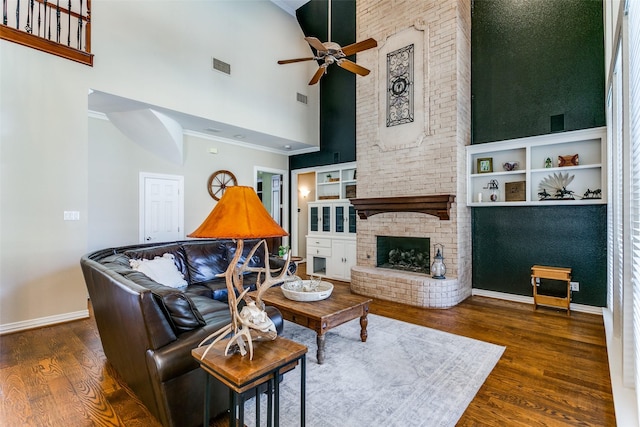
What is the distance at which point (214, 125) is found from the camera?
17.7 feet

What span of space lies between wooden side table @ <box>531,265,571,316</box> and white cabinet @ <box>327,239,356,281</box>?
9.42 feet

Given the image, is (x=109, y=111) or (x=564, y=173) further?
(x=109, y=111)

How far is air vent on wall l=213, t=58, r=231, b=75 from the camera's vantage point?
16.9ft

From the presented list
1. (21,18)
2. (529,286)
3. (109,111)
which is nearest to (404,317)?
(529,286)

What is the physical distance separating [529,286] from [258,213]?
4328mm

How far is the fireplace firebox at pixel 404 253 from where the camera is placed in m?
4.94

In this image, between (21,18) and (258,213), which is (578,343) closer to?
(258,213)

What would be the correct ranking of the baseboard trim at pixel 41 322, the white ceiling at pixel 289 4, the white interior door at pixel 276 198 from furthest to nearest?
the white interior door at pixel 276 198 < the white ceiling at pixel 289 4 < the baseboard trim at pixel 41 322

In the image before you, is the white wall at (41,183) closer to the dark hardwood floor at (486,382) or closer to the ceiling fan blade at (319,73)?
the dark hardwood floor at (486,382)

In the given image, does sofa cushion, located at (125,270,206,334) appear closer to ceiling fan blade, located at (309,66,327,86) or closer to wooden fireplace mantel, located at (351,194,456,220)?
ceiling fan blade, located at (309,66,327,86)

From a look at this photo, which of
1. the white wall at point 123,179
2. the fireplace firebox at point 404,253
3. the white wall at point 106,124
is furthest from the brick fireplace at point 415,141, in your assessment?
the white wall at point 123,179

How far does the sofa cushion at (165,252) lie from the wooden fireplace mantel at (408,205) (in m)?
2.81

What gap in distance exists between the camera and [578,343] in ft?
9.75

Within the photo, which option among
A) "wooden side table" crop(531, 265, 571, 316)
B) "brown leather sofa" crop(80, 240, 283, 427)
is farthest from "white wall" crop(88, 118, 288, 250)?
"wooden side table" crop(531, 265, 571, 316)
